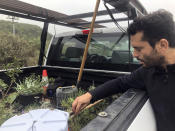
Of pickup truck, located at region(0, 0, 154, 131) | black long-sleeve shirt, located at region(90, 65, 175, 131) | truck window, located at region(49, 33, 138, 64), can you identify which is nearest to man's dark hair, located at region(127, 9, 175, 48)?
black long-sleeve shirt, located at region(90, 65, 175, 131)

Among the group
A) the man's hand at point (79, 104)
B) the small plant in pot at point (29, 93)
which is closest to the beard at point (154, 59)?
the man's hand at point (79, 104)

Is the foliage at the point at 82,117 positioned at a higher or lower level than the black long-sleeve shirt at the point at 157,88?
lower

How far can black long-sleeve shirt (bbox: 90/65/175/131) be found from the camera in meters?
1.24

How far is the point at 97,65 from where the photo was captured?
2.58 m

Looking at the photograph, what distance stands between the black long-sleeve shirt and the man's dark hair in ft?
0.88

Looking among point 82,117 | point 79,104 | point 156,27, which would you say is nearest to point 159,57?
point 156,27

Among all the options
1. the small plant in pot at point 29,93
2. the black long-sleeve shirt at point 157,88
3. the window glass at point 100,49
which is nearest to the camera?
the black long-sleeve shirt at point 157,88

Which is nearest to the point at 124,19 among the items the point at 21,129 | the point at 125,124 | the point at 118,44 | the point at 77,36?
the point at 118,44

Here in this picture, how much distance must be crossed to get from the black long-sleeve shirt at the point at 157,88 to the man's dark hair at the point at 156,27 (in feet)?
0.88

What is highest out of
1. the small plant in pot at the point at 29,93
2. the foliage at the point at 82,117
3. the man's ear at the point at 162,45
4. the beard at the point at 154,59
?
the man's ear at the point at 162,45

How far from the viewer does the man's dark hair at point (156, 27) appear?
1275mm

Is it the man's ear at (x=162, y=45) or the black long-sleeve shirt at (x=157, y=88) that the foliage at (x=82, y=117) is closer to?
the black long-sleeve shirt at (x=157, y=88)

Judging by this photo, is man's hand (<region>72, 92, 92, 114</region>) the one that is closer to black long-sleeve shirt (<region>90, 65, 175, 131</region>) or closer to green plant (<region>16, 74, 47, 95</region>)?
black long-sleeve shirt (<region>90, 65, 175, 131</region>)

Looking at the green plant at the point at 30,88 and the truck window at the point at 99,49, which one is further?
the truck window at the point at 99,49
